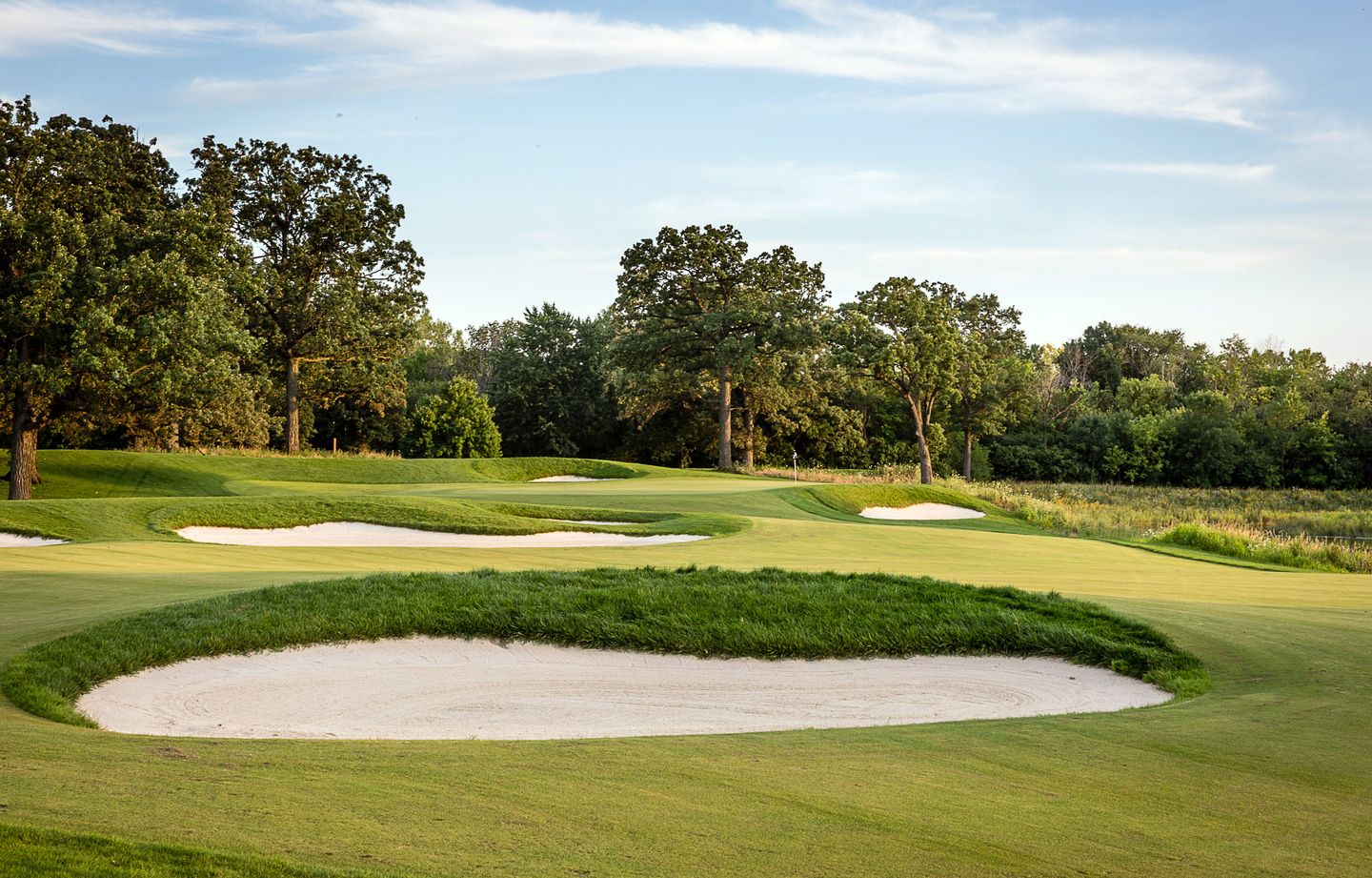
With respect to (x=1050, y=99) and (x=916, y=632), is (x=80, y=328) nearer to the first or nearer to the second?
(x=916, y=632)

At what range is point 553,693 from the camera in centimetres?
948

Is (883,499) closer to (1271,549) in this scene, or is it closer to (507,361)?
(1271,549)

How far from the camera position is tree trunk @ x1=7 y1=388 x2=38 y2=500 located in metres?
28.9

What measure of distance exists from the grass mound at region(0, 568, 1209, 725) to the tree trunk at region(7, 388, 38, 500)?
2177cm

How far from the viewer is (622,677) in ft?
32.9

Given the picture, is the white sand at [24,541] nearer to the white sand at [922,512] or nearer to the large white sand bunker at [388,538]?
the large white sand bunker at [388,538]

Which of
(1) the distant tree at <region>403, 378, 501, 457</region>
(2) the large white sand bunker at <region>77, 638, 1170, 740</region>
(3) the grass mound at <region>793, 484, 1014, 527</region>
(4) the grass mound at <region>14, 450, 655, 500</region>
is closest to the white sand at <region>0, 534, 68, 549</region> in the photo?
(2) the large white sand bunker at <region>77, 638, 1170, 740</region>

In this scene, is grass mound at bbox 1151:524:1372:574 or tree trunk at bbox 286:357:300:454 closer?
grass mound at bbox 1151:524:1372:574

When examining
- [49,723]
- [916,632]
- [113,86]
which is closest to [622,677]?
[916,632]

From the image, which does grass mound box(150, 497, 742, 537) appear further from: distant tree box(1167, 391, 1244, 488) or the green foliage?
distant tree box(1167, 391, 1244, 488)

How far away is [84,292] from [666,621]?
23.8m

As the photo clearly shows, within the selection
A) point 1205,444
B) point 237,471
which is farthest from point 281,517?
point 1205,444

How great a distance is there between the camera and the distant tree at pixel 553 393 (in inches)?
2505

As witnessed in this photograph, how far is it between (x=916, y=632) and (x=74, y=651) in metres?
7.75
